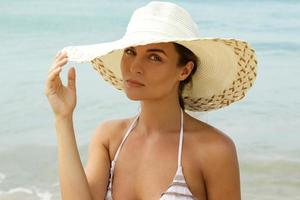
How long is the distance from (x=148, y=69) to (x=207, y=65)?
0.93ft

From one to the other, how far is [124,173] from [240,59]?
1.93ft

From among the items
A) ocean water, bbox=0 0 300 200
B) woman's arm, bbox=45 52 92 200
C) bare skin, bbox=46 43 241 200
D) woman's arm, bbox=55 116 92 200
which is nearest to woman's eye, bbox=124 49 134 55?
bare skin, bbox=46 43 241 200

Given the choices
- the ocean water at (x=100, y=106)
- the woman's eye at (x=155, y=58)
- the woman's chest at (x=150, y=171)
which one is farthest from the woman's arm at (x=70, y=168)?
the ocean water at (x=100, y=106)

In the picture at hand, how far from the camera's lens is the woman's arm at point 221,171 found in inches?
104

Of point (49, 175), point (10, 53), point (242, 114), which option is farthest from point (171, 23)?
point (10, 53)

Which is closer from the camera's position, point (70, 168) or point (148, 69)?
point (148, 69)

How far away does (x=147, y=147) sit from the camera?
2.78m

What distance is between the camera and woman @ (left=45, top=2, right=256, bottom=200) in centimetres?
257

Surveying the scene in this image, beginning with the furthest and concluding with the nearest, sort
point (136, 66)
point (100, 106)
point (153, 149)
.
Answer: point (100, 106) → point (153, 149) → point (136, 66)

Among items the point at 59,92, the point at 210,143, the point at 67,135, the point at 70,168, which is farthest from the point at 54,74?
the point at 210,143

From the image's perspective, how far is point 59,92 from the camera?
2.64 m

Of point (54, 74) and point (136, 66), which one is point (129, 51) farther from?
point (54, 74)

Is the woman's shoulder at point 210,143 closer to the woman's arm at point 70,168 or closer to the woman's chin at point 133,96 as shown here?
the woman's chin at point 133,96

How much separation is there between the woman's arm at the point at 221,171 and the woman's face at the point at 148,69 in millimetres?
290
